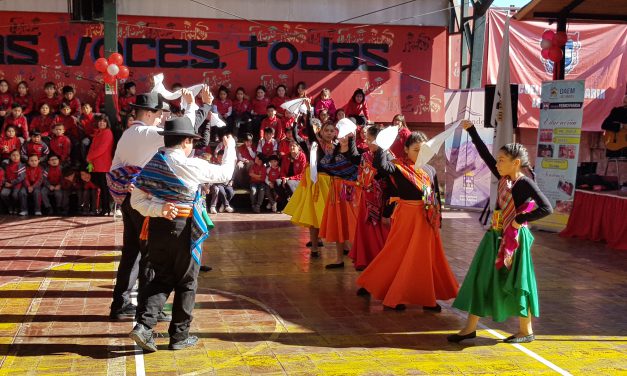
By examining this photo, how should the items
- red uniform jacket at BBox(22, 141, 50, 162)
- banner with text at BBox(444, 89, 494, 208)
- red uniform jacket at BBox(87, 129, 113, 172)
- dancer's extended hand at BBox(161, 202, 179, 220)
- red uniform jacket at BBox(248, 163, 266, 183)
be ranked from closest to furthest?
dancer's extended hand at BBox(161, 202, 179, 220) → red uniform jacket at BBox(87, 129, 113, 172) → red uniform jacket at BBox(22, 141, 50, 162) → banner with text at BBox(444, 89, 494, 208) → red uniform jacket at BBox(248, 163, 266, 183)

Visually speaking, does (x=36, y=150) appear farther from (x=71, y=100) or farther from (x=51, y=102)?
(x=51, y=102)

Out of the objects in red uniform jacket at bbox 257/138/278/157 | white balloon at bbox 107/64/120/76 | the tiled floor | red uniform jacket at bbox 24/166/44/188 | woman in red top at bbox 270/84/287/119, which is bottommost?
the tiled floor

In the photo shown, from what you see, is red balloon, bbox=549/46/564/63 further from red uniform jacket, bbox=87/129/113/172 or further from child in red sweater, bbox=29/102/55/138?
child in red sweater, bbox=29/102/55/138

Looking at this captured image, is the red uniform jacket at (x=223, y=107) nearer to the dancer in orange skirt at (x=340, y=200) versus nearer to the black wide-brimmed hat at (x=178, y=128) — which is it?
the dancer in orange skirt at (x=340, y=200)

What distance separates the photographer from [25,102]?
50.7 ft

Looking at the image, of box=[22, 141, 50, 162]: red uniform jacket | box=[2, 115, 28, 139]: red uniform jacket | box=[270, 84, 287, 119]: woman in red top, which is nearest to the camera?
box=[22, 141, 50, 162]: red uniform jacket

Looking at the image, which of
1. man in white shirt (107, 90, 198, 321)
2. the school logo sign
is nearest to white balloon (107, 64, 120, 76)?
man in white shirt (107, 90, 198, 321)

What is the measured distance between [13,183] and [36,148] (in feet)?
2.57

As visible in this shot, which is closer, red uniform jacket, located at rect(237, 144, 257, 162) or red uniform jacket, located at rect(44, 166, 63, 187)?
red uniform jacket, located at rect(44, 166, 63, 187)

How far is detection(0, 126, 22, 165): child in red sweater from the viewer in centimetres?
1398

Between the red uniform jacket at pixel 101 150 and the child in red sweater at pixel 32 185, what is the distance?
3.40 ft

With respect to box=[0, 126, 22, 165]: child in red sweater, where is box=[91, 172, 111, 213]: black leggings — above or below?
below

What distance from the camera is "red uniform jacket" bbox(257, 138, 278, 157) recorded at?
602 inches

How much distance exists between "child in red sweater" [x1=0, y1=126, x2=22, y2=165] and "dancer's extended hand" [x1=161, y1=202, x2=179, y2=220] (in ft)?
31.7
